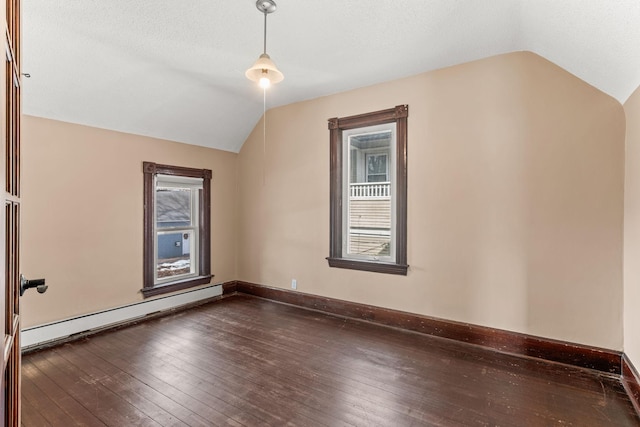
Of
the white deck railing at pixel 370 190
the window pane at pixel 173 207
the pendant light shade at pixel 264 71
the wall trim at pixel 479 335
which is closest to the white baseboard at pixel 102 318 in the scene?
the window pane at pixel 173 207

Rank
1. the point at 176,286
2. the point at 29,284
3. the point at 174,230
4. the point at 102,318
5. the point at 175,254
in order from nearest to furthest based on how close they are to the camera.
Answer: the point at 29,284
the point at 102,318
the point at 176,286
the point at 174,230
the point at 175,254

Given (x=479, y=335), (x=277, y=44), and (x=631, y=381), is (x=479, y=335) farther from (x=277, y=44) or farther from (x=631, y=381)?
(x=277, y=44)

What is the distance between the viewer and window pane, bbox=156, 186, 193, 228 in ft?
13.8

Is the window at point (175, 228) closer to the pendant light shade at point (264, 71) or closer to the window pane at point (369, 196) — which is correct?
the window pane at point (369, 196)

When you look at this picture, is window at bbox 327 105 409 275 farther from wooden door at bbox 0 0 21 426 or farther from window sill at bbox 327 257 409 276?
wooden door at bbox 0 0 21 426

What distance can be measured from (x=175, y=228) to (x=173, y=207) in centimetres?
29

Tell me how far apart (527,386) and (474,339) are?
704mm

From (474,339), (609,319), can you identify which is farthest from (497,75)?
(474,339)

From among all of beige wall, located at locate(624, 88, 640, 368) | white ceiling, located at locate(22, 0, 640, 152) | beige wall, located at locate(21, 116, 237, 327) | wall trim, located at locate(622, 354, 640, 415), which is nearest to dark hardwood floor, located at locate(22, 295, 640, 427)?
wall trim, located at locate(622, 354, 640, 415)

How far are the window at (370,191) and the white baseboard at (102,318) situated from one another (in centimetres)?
202

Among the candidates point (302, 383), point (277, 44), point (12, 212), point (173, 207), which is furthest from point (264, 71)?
point (173, 207)

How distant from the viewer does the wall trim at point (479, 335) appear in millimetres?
2592

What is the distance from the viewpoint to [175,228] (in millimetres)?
4363

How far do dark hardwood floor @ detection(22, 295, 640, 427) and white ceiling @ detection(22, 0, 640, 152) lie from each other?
2.25 metres
